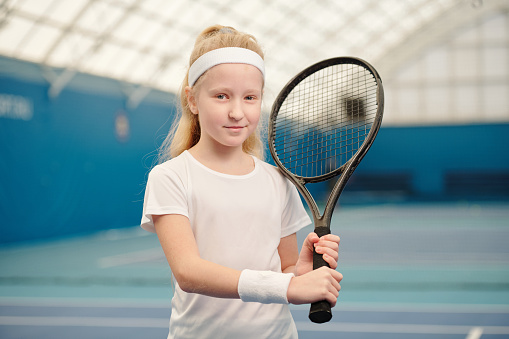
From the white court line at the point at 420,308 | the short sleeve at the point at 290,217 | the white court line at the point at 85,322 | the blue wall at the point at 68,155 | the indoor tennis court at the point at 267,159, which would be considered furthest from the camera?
the blue wall at the point at 68,155

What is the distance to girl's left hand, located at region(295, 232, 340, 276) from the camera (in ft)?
4.86

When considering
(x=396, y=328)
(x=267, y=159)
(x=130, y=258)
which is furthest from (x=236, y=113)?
(x=267, y=159)

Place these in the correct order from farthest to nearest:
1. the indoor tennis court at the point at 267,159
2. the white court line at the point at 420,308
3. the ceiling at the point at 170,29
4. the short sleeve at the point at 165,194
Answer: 1. the ceiling at the point at 170,29
2. the indoor tennis court at the point at 267,159
3. the white court line at the point at 420,308
4. the short sleeve at the point at 165,194

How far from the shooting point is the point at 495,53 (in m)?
23.7

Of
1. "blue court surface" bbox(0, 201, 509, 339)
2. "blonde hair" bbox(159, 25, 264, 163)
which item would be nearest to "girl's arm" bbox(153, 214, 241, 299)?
"blonde hair" bbox(159, 25, 264, 163)

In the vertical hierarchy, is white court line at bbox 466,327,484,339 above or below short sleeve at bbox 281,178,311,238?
below

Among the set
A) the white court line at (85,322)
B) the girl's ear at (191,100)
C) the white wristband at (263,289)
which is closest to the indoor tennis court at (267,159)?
the white court line at (85,322)

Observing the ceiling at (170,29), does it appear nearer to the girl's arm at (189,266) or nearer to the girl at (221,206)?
the girl at (221,206)

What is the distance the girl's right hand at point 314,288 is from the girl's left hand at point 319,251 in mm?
137

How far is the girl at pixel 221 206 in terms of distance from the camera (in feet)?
4.81

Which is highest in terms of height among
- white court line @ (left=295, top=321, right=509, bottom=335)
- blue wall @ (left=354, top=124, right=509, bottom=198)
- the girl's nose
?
blue wall @ (left=354, top=124, right=509, bottom=198)

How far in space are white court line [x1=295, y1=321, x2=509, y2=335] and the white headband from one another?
3.89m

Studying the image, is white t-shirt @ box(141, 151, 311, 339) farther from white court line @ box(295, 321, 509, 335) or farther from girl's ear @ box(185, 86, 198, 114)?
white court line @ box(295, 321, 509, 335)

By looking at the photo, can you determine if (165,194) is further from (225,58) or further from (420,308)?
(420,308)
